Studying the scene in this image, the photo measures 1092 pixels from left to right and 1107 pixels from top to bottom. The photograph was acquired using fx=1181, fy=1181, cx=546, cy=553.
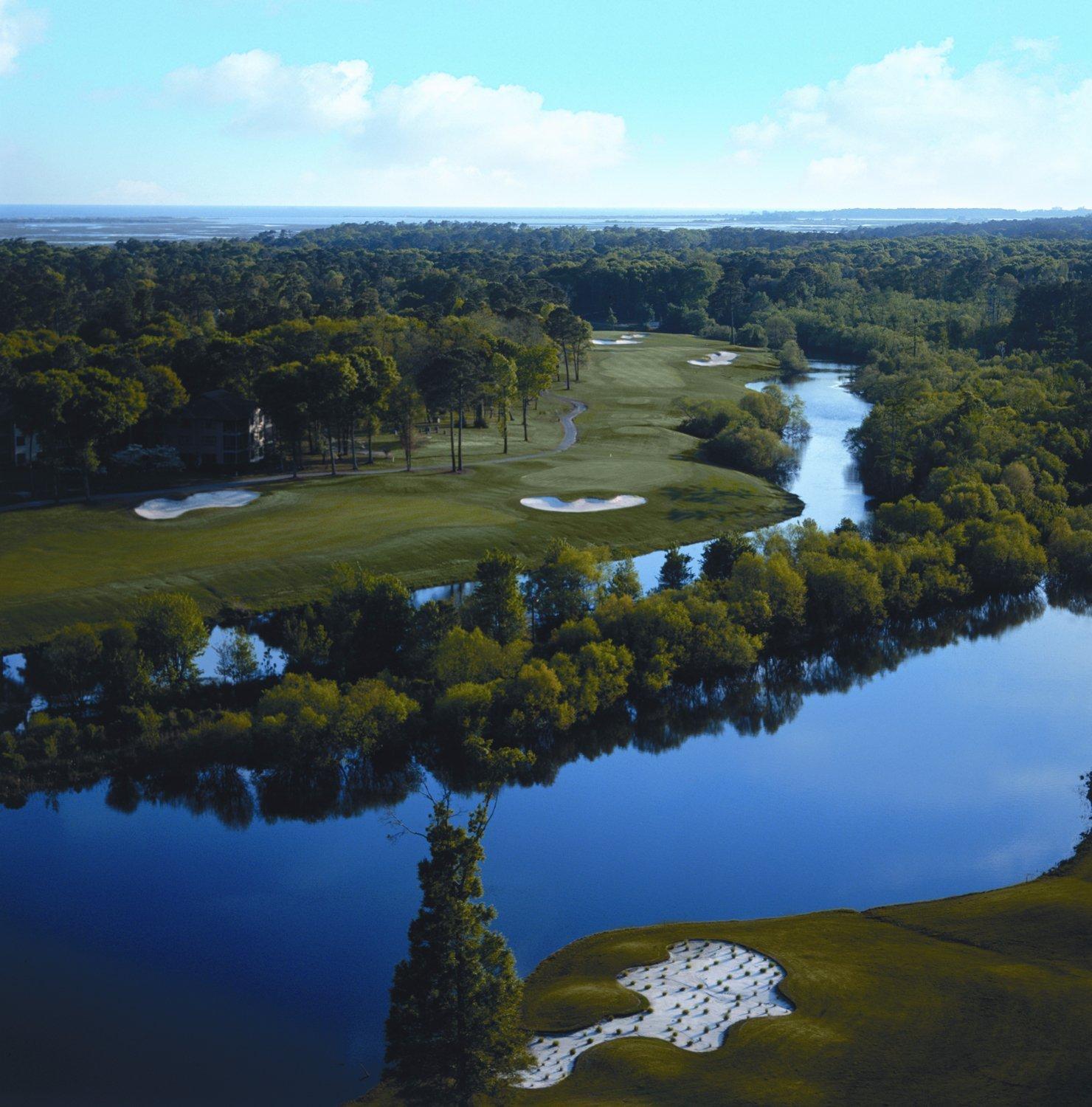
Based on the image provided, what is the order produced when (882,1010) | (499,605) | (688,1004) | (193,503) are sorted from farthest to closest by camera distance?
(193,503), (499,605), (688,1004), (882,1010)

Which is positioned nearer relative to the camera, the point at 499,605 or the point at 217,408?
the point at 499,605

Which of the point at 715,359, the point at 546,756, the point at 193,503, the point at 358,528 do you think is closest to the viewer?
the point at 546,756

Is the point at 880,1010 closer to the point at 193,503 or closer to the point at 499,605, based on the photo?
the point at 499,605

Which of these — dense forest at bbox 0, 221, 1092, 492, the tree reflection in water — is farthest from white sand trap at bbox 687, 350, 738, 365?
the tree reflection in water

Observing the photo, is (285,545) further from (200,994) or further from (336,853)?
(200,994)

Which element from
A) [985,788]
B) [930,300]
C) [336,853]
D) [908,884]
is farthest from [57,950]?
[930,300]

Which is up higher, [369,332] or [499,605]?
[369,332]

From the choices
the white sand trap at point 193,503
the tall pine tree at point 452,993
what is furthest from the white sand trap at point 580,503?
the tall pine tree at point 452,993

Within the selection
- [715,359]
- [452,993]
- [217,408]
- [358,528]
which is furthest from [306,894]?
[715,359]
